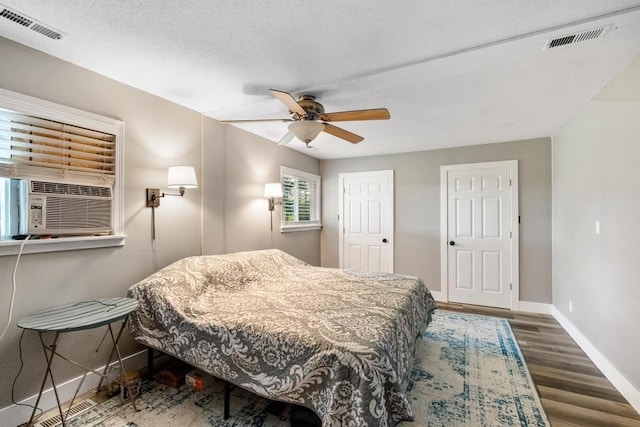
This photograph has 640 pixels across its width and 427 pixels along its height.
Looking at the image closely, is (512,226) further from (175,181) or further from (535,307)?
(175,181)

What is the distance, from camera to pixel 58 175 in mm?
1976

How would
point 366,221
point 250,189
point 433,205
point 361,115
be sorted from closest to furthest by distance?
point 361,115
point 250,189
point 433,205
point 366,221

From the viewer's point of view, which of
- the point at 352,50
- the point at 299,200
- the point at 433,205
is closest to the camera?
the point at 352,50

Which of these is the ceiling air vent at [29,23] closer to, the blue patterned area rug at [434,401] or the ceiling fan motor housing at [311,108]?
the ceiling fan motor housing at [311,108]

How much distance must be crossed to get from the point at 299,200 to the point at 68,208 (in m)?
3.13

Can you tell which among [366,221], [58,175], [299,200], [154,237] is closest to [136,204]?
[154,237]

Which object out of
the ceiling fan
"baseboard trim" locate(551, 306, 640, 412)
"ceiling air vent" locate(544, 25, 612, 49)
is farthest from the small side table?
"baseboard trim" locate(551, 306, 640, 412)

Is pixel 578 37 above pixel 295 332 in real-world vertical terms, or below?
above

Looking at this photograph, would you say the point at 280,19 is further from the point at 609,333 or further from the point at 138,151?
the point at 609,333

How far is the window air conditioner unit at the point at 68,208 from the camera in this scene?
184cm

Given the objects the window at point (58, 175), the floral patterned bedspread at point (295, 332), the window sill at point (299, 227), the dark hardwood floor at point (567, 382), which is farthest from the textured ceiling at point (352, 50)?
the dark hardwood floor at point (567, 382)

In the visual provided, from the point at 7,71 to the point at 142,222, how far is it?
49.4 inches

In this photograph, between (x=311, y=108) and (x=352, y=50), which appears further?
(x=311, y=108)

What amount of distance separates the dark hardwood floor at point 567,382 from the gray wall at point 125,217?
323 centimetres
